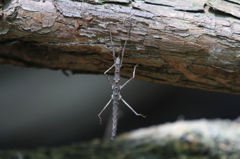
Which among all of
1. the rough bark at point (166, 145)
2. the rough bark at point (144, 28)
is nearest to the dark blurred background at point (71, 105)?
the rough bark at point (166, 145)

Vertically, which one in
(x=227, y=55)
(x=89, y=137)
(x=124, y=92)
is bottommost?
(x=89, y=137)

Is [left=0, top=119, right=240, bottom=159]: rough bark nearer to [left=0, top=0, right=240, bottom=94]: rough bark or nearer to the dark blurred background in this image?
the dark blurred background

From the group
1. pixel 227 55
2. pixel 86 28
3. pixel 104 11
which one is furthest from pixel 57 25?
pixel 227 55

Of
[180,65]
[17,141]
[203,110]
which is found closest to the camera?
[180,65]

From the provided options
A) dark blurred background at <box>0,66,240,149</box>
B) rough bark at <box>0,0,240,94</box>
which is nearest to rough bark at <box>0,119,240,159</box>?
dark blurred background at <box>0,66,240,149</box>

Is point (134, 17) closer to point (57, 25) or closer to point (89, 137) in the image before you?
point (57, 25)

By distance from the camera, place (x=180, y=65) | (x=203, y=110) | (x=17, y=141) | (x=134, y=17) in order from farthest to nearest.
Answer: (x=203, y=110) < (x=17, y=141) < (x=180, y=65) < (x=134, y=17)

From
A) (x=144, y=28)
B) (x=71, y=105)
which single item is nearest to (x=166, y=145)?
(x=71, y=105)

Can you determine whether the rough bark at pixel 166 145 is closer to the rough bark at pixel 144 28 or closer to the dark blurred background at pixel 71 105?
the dark blurred background at pixel 71 105
